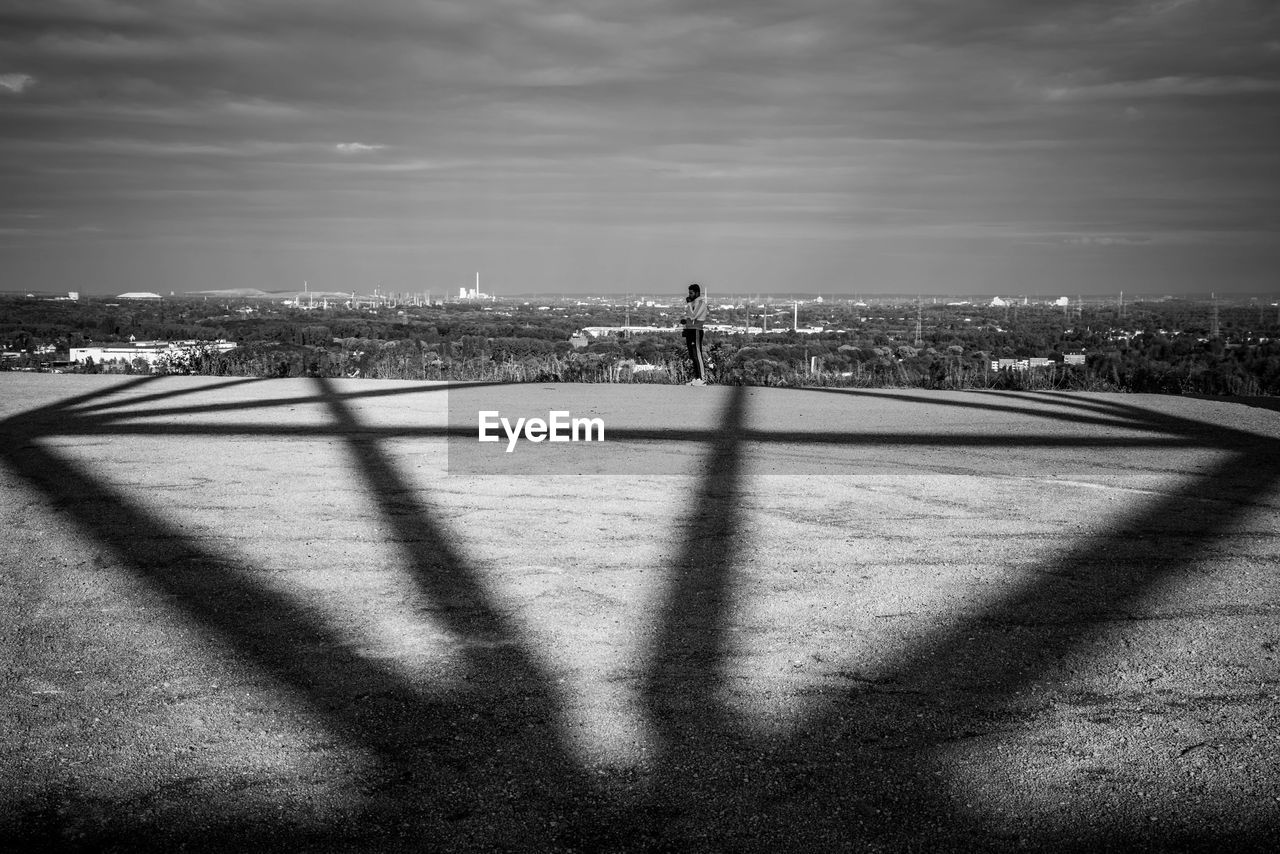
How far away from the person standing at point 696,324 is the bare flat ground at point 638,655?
7.45 m

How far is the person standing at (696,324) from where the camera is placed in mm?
16047

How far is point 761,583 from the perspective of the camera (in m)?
5.29

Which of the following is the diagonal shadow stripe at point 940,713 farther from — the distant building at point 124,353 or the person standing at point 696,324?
the distant building at point 124,353

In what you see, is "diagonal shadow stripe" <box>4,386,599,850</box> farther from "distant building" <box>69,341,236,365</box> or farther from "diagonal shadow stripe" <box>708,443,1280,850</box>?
"distant building" <box>69,341,236,365</box>

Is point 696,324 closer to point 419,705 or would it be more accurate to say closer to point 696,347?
point 696,347

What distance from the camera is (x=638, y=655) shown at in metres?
4.29

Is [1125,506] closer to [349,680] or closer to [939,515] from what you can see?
[939,515]

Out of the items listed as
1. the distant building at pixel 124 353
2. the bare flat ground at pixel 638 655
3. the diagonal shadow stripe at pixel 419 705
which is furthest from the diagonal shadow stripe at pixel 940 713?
the distant building at pixel 124 353

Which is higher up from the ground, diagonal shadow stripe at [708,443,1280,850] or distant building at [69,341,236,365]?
distant building at [69,341,236,365]

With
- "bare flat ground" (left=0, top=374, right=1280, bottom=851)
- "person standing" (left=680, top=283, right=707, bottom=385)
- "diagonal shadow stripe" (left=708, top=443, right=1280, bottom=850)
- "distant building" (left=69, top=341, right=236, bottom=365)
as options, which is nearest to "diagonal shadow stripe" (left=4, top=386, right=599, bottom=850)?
"bare flat ground" (left=0, top=374, right=1280, bottom=851)

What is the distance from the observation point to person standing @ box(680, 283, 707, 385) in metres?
16.0

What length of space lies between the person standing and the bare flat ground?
7.45m

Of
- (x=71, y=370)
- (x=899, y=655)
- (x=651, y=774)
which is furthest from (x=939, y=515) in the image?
(x=71, y=370)

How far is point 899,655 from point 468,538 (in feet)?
9.24
